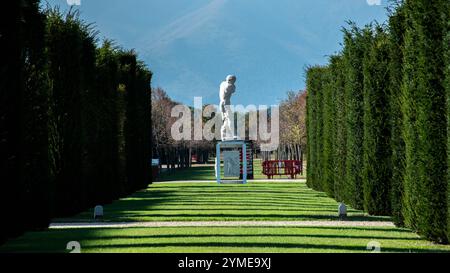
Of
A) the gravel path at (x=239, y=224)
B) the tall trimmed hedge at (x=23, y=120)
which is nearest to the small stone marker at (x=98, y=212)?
the gravel path at (x=239, y=224)

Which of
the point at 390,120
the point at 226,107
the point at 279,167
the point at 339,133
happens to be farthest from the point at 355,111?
the point at 279,167

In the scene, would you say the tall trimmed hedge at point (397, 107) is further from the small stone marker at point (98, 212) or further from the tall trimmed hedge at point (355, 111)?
the small stone marker at point (98, 212)

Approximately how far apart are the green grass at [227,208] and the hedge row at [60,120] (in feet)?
4.73

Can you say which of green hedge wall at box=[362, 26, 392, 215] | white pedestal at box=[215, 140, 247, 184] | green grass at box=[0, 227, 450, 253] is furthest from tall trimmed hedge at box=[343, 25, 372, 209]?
white pedestal at box=[215, 140, 247, 184]

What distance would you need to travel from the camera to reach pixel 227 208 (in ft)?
80.5

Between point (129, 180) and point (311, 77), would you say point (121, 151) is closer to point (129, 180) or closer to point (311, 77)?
point (129, 180)

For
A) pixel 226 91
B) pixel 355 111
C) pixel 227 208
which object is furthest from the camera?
pixel 226 91

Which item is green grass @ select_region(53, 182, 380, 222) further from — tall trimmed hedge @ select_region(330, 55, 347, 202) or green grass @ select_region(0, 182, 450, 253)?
tall trimmed hedge @ select_region(330, 55, 347, 202)

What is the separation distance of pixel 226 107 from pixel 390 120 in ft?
99.4

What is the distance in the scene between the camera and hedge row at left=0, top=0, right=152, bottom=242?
16.3 m

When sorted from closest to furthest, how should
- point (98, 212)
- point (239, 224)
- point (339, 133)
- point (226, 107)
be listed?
point (239, 224) → point (98, 212) → point (339, 133) → point (226, 107)

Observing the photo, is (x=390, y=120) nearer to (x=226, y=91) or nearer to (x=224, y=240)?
(x=224, y=240)

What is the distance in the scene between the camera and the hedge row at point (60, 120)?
53.6ft
